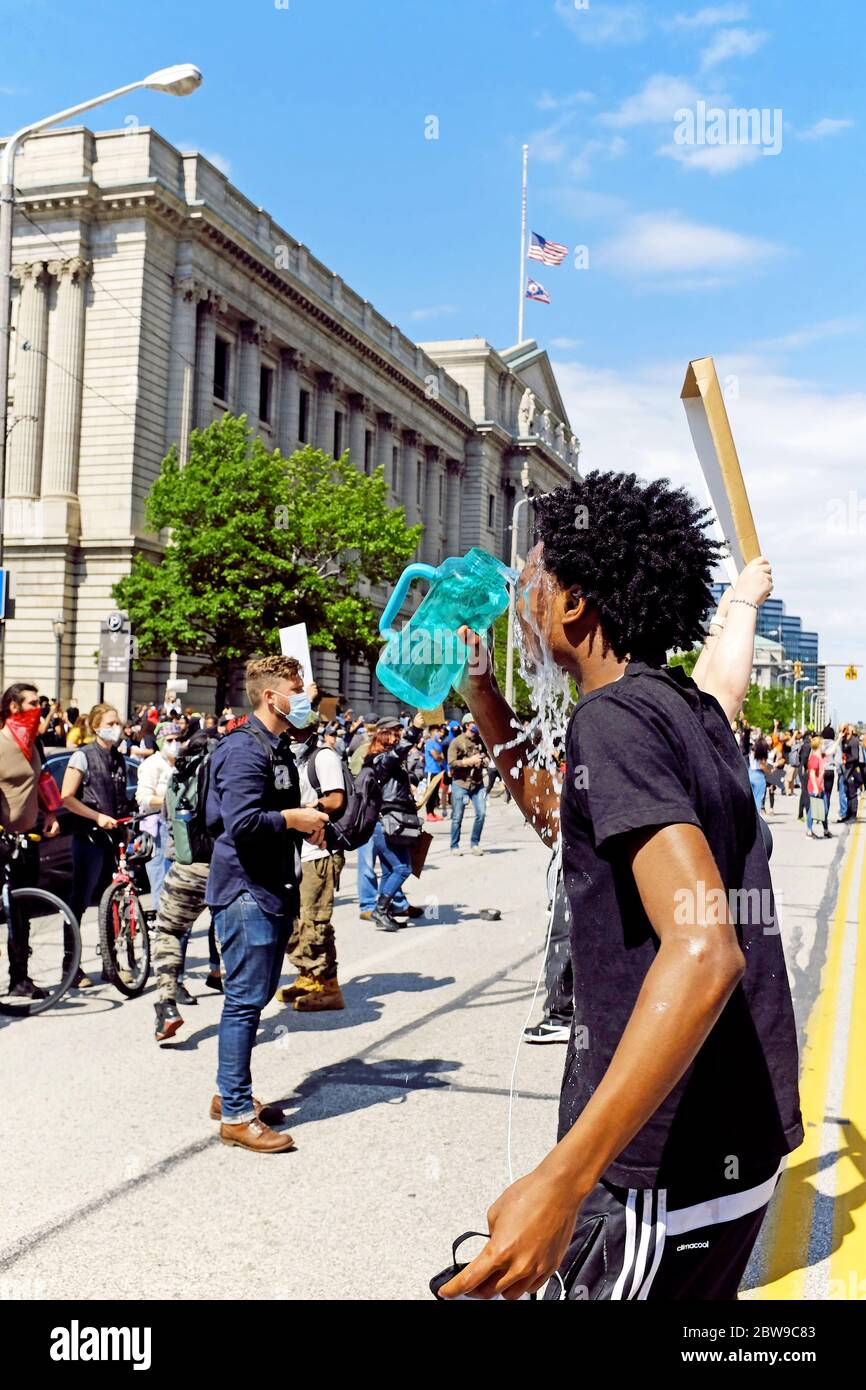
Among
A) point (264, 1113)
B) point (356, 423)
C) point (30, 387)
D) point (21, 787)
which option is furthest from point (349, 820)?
point (356, 423)

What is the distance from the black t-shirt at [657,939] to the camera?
5.95ft

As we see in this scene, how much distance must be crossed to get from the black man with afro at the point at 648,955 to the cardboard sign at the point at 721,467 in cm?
55

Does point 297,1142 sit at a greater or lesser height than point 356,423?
lesser

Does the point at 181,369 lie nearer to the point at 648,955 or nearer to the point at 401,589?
the point at 401,589

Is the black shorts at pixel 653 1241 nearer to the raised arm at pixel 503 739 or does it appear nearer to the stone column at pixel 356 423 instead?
the raised arm at pixel 503 739

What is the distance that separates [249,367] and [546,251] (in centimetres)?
1681

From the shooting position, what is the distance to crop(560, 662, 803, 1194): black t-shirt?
5.95 feet

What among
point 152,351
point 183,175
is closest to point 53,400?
point 152,351

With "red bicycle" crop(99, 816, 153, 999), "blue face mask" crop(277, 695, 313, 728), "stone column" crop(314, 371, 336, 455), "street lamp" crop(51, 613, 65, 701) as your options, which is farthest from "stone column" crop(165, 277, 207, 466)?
"blue face mask" crop(277, 695, 313, 728)

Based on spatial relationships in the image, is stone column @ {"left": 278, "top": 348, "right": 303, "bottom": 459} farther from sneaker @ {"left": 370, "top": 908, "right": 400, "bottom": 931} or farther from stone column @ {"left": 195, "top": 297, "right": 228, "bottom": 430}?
sneaker @ {"left": 370, "top": 908, "right": 400, "bottom": 931}

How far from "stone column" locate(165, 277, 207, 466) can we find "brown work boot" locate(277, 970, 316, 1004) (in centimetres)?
3302

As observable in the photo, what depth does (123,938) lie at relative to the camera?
8477 mm
